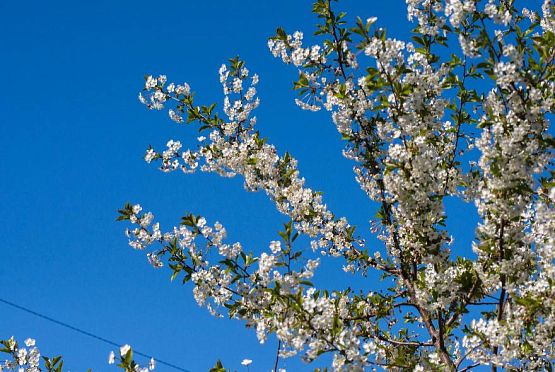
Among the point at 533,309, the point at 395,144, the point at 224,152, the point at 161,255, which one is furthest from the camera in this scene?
the point at 224,152

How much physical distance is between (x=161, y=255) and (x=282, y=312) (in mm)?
1585

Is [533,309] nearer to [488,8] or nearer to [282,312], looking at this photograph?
[282,312]

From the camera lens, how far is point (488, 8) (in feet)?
15.2

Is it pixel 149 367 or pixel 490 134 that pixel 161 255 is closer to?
pixel 149 367

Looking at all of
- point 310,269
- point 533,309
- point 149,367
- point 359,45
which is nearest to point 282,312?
point 310,269

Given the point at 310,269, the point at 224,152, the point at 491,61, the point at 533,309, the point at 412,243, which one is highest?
the point at 224,152

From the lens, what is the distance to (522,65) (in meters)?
4.26

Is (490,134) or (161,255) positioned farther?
(161,255)

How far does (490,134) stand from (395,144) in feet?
2.34

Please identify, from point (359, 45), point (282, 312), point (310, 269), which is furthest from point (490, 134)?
point (282, 312)

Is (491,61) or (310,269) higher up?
(491,61)

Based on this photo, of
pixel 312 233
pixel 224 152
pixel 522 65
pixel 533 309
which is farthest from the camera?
pixel 224 152

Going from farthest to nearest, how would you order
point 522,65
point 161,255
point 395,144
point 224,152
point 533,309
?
point 224,152 < point 161,255 < point 395,144 < point 533,309 < point 522,65

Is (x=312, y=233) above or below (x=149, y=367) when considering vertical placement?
above
